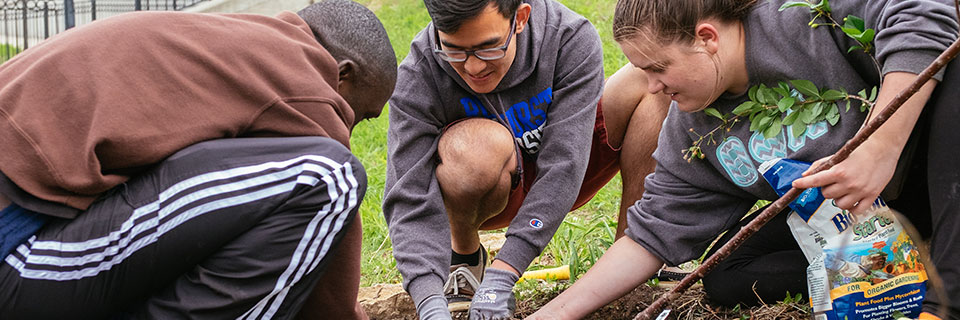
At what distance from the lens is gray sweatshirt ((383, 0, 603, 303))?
2.55m

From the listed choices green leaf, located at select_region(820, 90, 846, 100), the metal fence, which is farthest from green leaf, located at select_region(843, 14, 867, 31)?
the metal fence

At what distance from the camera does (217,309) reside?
2.01 metres

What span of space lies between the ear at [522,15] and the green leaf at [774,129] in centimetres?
87

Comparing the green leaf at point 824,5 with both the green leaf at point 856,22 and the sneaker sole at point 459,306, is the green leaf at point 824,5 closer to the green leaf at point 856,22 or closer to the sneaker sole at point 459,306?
the green leaf at point 856,22

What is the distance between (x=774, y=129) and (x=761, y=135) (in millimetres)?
48

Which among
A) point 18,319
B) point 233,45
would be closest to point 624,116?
point 233,45

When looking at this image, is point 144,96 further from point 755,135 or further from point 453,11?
point 755,135

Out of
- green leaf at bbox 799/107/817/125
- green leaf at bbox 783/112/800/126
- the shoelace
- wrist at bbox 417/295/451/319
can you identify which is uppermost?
green leaf at bbox 799/107/817/125

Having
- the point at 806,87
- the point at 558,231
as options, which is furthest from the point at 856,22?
the point at 558,231

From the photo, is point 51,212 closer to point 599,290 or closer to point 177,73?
point 177,73

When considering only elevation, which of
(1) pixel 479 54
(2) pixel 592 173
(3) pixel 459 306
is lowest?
(3) pixel 459 306

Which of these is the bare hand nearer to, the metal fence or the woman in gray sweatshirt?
the woman in gray sweatshirt

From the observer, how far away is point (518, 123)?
2.80 m

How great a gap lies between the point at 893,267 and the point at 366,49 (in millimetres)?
1371
